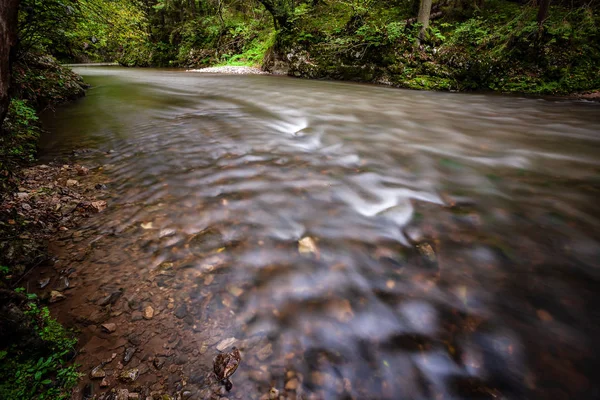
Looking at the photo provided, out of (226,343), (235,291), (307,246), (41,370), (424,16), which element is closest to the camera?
(41,370)

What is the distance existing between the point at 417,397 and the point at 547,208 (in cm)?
203

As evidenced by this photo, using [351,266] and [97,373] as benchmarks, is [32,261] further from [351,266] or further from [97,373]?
[351,266]

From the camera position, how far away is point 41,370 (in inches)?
42.7

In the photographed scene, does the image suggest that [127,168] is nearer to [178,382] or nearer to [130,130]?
[130,130]

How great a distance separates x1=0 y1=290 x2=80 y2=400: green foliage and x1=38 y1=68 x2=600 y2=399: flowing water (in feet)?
0.25

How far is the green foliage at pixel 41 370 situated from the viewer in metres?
1.00

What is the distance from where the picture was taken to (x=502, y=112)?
223 inches

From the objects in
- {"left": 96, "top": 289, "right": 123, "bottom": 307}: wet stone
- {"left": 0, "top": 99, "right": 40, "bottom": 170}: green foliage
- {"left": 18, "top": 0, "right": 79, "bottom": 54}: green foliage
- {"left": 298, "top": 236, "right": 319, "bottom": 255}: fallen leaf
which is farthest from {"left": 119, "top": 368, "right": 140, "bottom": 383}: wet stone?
{"left": 18, "top": 0, "right": 79, "bottom": 54}: green foliage

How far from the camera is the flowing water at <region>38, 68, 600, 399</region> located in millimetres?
1180

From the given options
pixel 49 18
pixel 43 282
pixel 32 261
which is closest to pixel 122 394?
pixel 43 282

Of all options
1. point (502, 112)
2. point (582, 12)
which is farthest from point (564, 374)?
point (582, 12)

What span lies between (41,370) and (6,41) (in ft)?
5.65

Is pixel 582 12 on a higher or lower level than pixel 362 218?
higher

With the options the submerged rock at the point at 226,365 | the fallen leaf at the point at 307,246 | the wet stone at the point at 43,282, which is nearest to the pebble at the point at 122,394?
the submerged rock at the point at 226,365
